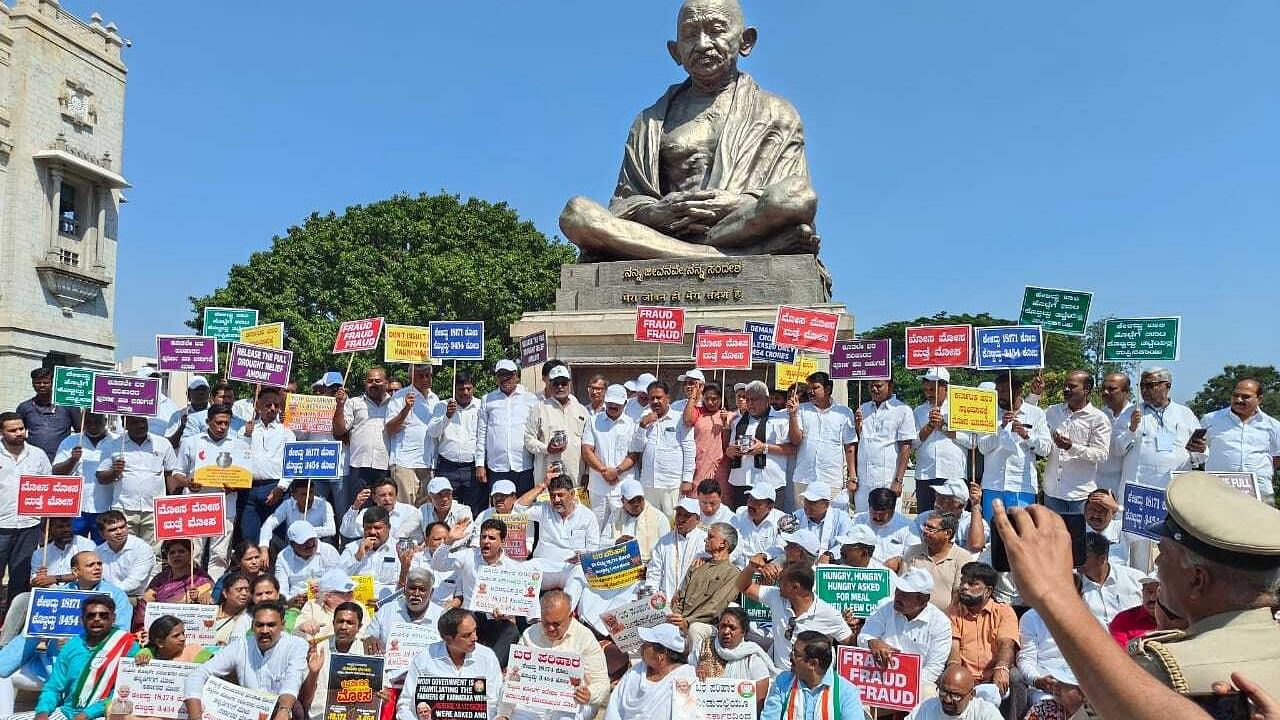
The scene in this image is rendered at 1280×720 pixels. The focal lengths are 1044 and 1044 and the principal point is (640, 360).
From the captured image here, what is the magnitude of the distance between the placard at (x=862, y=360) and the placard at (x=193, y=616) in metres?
6.63

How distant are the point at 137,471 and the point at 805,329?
24.4ft

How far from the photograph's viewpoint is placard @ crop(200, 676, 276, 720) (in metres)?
7.61

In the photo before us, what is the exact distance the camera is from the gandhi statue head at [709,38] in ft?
48.8

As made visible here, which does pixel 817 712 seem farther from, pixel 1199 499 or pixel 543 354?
pixel 543 354

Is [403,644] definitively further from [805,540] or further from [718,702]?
[805,540]

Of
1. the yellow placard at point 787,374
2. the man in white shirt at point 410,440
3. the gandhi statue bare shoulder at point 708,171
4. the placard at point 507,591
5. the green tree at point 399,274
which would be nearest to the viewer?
the placard at point 507,591

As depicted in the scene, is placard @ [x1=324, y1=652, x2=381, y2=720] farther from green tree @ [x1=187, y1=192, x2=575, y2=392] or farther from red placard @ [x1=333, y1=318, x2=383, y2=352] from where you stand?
green tree @ [x1=187, y1=192, x2=575, y2=392]

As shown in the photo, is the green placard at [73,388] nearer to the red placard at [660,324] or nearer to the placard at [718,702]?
the red placard at [660,324]

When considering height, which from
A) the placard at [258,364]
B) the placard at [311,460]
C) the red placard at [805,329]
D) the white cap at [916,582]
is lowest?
the white cap at [916,582]

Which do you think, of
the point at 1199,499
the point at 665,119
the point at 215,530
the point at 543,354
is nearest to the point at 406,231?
the point at 665,119

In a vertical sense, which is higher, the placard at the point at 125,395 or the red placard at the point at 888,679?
the placard at the point at 125,395

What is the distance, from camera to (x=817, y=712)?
22.7 feet

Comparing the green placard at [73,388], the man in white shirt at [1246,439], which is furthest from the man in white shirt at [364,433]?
the man in white shirt at [1246,439]

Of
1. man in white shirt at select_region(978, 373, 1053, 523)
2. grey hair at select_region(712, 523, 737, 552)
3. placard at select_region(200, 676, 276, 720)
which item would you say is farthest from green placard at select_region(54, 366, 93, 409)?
man in white shirt at select_region(978, 373, 1053, 523)
